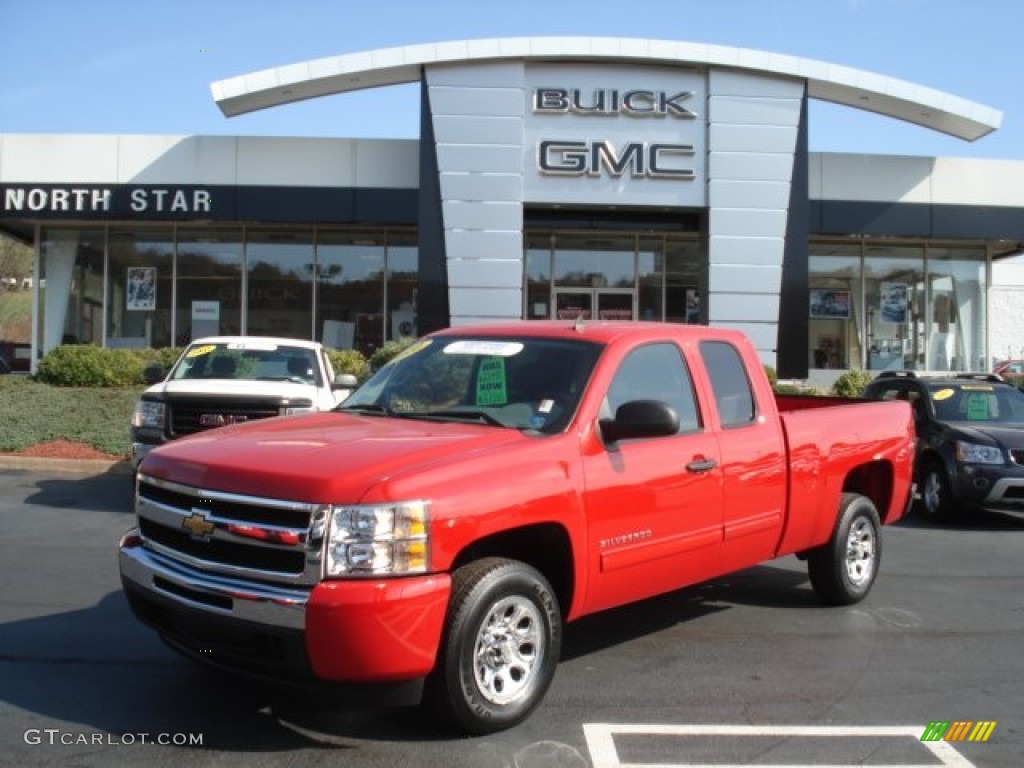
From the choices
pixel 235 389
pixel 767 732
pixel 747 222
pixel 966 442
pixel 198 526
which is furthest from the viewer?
pixel 747 222

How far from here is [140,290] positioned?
22.5 metres

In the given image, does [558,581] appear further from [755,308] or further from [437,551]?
[755,308]

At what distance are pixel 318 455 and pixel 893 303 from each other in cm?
2247

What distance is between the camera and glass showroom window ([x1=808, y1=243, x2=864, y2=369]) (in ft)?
76.3

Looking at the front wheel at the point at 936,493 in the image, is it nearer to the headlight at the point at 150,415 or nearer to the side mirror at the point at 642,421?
the side mirror at the point at 642,421

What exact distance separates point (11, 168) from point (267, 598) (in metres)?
20.1

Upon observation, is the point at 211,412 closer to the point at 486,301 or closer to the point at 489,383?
the point at 489,383

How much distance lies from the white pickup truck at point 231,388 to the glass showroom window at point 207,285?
480 inches

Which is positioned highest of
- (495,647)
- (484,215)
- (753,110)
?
(753,110)

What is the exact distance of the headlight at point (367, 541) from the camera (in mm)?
3588

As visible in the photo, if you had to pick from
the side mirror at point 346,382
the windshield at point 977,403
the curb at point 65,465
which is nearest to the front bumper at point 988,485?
the windshield at point 977,403

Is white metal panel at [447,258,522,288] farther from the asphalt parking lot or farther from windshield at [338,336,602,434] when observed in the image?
windshield at [338,336,602,434]

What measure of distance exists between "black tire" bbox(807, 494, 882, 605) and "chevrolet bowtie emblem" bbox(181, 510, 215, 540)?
4.18m

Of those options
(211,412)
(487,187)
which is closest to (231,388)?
(211,412)
